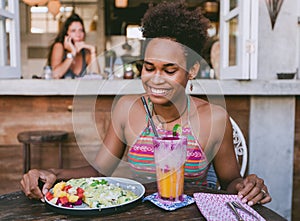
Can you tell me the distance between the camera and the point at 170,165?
1.10m

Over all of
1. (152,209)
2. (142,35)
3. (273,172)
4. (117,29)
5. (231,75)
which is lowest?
(273,172)

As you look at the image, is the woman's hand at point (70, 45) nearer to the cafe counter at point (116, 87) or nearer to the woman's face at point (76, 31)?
the woman's face at point (76, 31)

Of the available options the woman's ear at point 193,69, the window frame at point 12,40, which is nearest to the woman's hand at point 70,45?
the window frame at point 12,40

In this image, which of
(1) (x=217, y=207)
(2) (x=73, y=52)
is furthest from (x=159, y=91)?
(2) (x=73, y=52)

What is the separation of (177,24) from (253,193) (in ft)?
2.38

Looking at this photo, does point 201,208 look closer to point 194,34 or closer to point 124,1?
point 194,34

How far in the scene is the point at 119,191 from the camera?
3.80 ft

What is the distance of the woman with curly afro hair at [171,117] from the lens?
1397 mm

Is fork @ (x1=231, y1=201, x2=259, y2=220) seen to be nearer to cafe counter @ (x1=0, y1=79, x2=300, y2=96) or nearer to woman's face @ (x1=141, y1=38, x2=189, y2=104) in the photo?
woman's face @ (x1=141, y1=38, x2=189, y2=104)

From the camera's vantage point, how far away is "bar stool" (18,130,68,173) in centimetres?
243

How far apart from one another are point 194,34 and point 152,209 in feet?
2.53

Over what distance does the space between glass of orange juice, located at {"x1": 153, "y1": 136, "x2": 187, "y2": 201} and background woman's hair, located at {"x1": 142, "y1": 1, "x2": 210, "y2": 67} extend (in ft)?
1.75

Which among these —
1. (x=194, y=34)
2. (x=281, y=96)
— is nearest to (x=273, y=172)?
(x=281, y=96)

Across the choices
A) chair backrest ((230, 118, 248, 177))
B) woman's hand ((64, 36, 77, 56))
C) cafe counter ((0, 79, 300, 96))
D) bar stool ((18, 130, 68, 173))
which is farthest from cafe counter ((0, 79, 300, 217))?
woman's hand ((64, 36, 77, 56))
